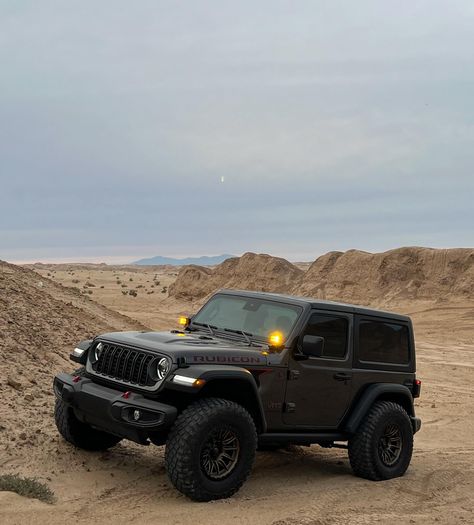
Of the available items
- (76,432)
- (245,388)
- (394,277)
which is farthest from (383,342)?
(394,277)

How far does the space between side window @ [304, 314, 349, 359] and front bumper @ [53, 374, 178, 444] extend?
6.34 ft

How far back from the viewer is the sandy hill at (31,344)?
8031 millimetres

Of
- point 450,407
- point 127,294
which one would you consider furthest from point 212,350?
point 127,294

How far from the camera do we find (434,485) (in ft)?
24.6

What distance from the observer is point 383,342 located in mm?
8008

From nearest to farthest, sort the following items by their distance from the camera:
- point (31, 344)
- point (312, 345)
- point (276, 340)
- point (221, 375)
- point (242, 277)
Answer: point (221, 375) < point (312, 345) < point (276, 340) < point (31, 344) < point (242, 277)

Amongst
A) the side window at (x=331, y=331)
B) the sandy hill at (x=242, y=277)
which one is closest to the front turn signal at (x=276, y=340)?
the side window at (x=331, y=331)

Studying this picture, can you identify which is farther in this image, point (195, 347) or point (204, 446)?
point (195, 347)

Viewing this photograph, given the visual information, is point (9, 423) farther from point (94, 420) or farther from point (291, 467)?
point (291, 467)

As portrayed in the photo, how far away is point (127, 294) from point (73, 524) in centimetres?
4468

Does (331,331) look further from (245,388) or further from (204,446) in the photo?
(204,446)

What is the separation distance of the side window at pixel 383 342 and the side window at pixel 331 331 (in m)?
0.27

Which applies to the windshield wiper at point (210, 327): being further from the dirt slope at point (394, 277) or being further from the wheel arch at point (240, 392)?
the dirt slope at point (394, 277)

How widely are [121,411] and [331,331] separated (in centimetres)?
258
